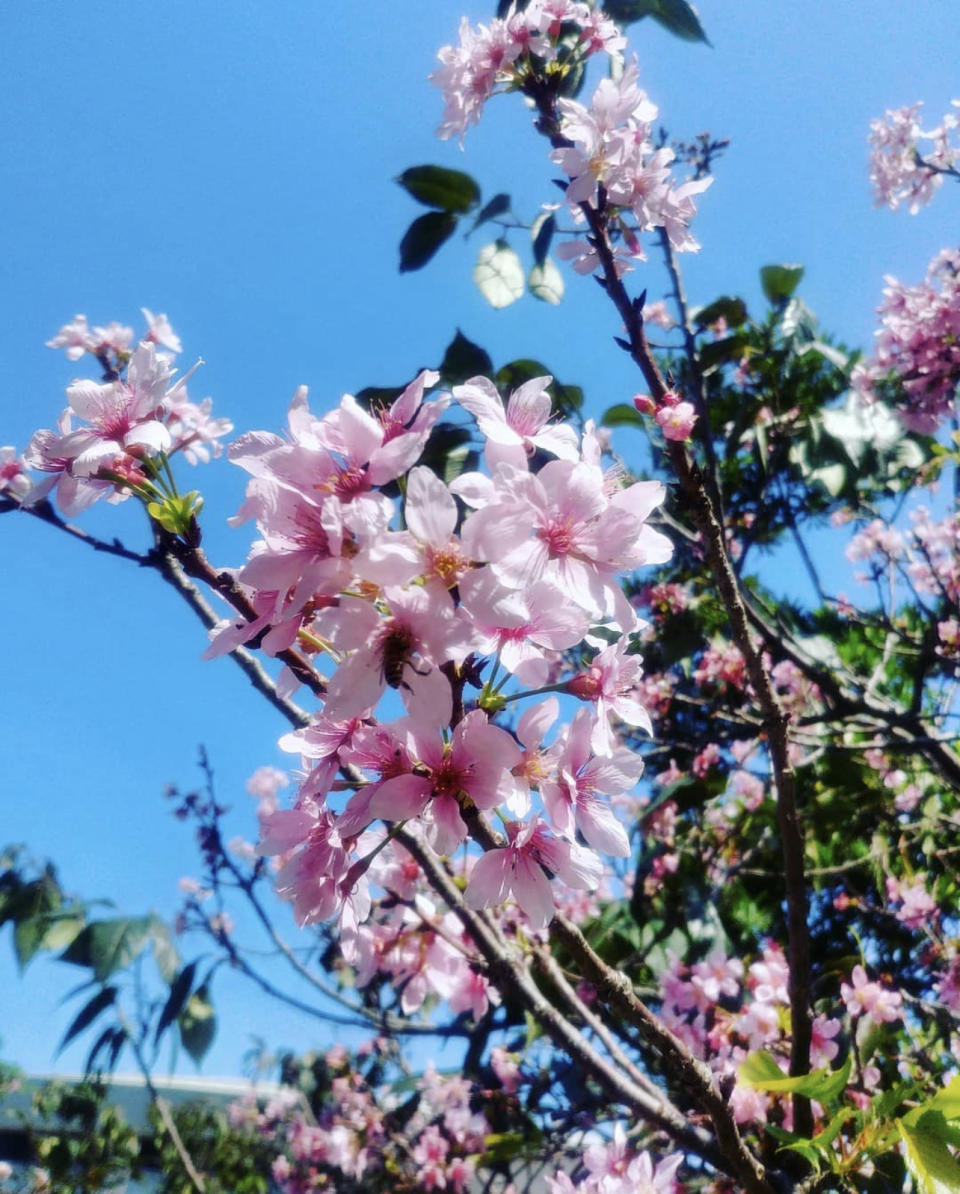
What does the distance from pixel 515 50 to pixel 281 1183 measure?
22.1 feet

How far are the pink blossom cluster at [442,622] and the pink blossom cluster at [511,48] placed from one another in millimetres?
1250

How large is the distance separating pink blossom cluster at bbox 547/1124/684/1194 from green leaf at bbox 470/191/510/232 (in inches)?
76.2

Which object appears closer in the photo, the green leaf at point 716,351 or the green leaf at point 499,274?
the green leaf at point 499,274


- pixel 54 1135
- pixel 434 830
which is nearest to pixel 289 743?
pixel 434 830

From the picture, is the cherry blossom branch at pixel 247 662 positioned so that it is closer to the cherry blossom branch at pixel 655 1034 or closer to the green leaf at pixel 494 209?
the cherry blossom branch at pixel 655 1034

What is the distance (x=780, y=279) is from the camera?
252cm

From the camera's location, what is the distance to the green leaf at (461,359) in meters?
1.30

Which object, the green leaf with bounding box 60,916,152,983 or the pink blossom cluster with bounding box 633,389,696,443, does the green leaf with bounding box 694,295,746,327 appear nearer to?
the pink blossom cluster with bounding box 633,389,696,443

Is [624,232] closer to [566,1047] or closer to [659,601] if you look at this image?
[566,1047]

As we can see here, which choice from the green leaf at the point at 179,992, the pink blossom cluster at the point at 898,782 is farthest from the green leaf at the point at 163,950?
the pink blossom cluster at the point at 898,782

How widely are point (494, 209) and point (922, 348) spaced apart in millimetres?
1929

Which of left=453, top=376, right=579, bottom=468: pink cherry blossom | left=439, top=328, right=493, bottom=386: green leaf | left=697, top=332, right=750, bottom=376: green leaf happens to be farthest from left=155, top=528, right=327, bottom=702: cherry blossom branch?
left=697, top=332, right=750, bottom=376: green leaf

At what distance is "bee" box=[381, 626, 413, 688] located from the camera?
0.68 metres

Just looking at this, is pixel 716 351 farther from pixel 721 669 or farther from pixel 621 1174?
pixel 721 669
